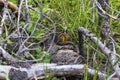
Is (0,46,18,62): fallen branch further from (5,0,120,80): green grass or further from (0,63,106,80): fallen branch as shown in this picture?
(5,0,120,80): green grass

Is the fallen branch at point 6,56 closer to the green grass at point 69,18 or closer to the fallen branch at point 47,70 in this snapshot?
the fallen branch at point 47,70

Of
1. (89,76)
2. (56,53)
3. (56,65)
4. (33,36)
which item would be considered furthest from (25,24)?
(89,76)

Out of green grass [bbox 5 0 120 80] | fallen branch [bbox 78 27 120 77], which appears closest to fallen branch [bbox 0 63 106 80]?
fallen branch [bbox 78 27 120 77]

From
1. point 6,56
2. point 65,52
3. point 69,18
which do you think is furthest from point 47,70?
point 69,18

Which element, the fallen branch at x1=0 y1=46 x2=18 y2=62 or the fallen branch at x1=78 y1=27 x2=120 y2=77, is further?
the fallen branch at x1=0 y1=46 x2=18 y2=62

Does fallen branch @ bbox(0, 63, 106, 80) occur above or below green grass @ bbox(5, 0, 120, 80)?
below

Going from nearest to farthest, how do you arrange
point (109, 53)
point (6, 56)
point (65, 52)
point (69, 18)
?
point (109, 53) → point (6, 56) → point (65, 52) → point (69, 18)

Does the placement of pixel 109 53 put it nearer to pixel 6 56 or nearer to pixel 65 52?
pixel 65 52

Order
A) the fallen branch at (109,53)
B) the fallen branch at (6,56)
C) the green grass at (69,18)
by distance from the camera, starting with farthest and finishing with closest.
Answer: the green grass at (69,18), the fallen branch at (6,56), the fallen branch at (109,53)

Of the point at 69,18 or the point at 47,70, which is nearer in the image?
the point at 47,70

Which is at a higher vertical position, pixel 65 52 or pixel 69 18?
pixel 69 18

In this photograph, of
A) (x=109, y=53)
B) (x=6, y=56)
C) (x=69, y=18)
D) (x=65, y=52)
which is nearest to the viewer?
(x=109, y=53)

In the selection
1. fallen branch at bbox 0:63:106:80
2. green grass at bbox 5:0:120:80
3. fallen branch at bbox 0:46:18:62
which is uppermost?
green grass at bbox 5:0:120:80

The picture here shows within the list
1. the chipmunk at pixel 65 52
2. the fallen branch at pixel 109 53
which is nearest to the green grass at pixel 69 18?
the chipmunk at pixel 65 52
